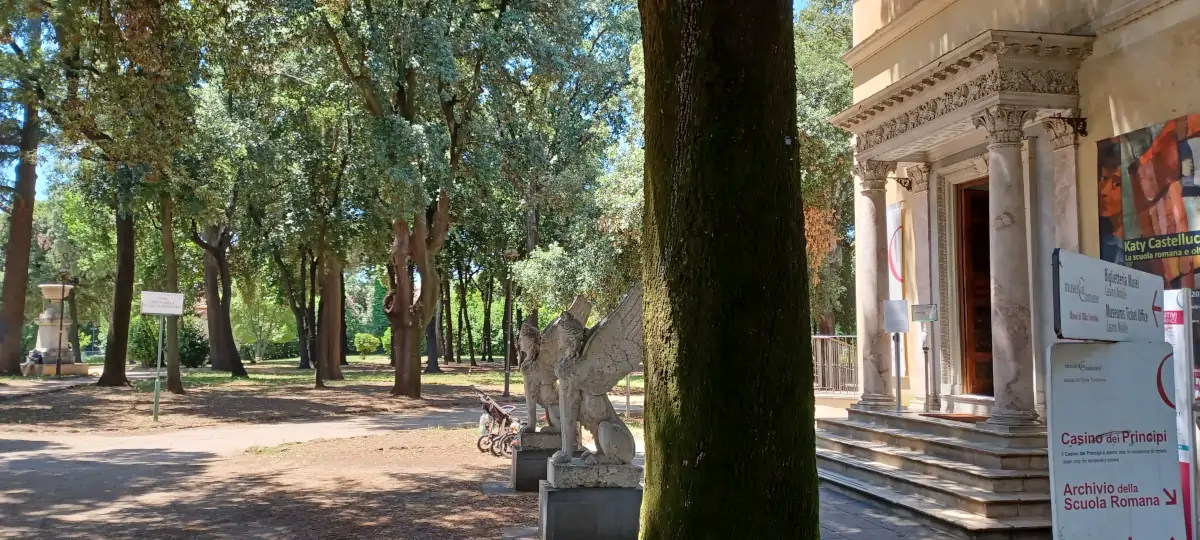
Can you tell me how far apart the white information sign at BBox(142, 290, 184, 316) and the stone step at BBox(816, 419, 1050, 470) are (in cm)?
1318

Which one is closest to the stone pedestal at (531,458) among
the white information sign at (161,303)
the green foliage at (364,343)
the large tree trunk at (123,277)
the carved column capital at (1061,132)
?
the carved column capital at (1061,132)

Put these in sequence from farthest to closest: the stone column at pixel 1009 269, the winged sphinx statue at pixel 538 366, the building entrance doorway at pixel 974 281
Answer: the building entrance doorway at pixel 974 281, the stone column at pixel 1009 269, the winged sphinx statue at pixel 538 366

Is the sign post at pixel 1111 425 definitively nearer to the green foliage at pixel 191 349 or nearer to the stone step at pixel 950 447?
the stone step at pixel 950 447

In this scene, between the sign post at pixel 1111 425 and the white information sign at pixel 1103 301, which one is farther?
the sign post at pixel 1111 425

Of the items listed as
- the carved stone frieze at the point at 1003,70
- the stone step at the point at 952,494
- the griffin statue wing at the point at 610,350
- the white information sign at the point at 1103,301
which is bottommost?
the stone step at the point at 952,494

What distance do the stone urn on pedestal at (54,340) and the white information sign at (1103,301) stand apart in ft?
114

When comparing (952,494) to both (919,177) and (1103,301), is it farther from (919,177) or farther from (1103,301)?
(919,177)

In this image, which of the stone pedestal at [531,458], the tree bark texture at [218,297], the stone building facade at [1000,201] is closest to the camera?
the stone building facade at [1000,201]

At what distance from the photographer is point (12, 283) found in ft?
93.9

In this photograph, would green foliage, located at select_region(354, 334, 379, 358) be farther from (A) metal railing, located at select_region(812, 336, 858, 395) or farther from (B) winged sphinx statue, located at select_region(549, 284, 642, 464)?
(B) winged sphinx statue, located at select_region(549, 284, 642, 464)

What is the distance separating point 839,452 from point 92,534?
8.62 meters

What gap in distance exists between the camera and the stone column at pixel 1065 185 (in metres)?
9.57

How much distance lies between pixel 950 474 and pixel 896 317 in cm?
318

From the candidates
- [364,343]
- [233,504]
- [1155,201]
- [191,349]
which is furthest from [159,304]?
[364,343]
